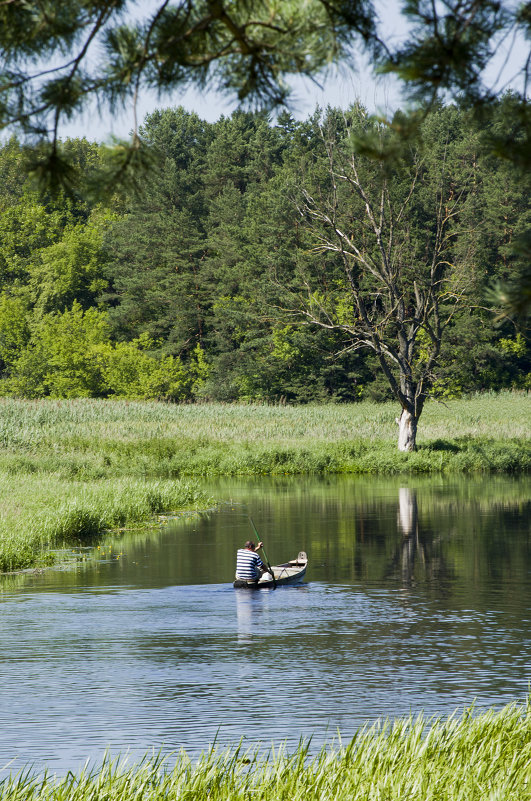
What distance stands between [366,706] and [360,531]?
1482 centimetres

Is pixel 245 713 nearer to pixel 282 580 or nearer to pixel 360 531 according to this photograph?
pixel 282 580

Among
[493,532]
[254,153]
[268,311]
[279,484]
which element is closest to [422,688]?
[493,532]

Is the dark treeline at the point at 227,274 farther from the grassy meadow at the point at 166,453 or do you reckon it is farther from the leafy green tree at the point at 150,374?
the grassy meadow at the point at 166,453

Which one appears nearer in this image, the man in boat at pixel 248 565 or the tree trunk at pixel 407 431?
the man in boat at pixel 248 565

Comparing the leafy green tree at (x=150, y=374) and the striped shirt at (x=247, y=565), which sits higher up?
the leafy green tree at (x=150, y=374)

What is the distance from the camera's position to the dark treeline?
7394cm

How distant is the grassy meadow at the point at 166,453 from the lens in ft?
87.2

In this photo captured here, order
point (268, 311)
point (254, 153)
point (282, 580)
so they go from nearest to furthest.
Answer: point (282, 580), point (268, 311), point (254, 153)

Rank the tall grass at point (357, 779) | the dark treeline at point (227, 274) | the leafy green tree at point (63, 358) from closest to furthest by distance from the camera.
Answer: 1. the tall grass at point (357, 779)
2. the dark treeline at point (227, 274)
3. the leafy green tree at point (63, 358)

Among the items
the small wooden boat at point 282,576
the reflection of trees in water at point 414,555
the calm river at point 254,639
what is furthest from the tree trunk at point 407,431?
the small wooden boat at point 282,576

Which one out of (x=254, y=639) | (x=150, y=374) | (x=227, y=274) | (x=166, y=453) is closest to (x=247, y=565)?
(x=254, y=639)

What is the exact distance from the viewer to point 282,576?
67.8ft

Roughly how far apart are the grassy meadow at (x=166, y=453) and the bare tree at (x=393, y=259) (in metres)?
2.50

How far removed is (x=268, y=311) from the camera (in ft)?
251
